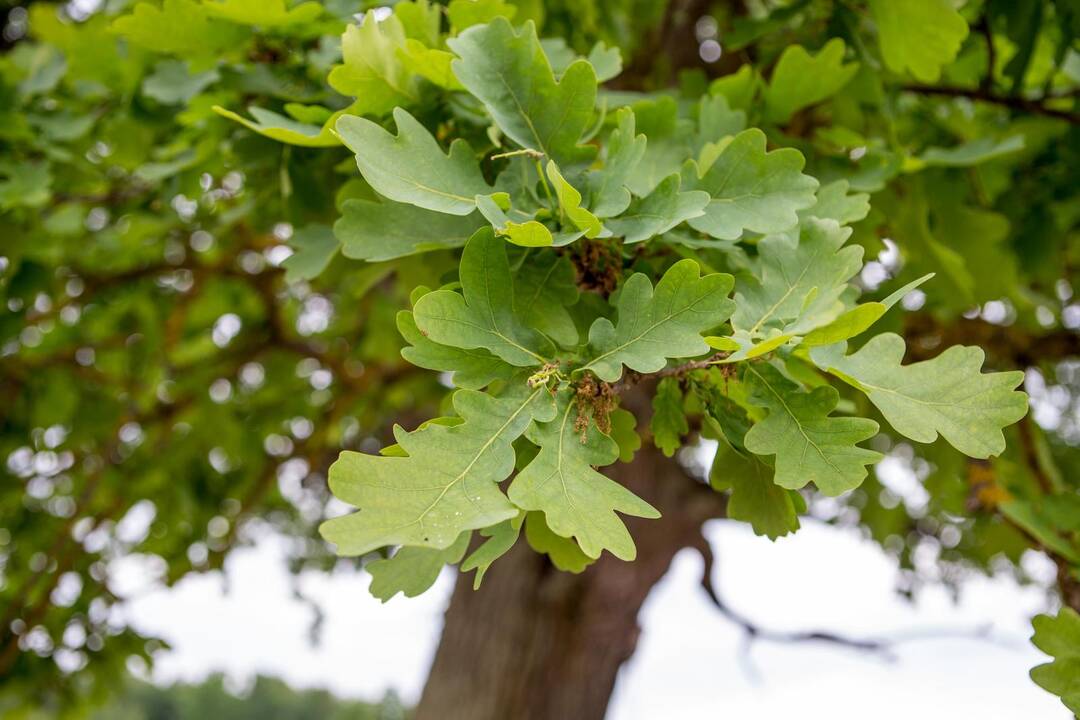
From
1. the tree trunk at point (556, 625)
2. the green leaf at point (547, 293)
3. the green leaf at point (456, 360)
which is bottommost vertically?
the tree trunk at point (556, 625)

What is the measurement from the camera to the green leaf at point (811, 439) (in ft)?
2.64

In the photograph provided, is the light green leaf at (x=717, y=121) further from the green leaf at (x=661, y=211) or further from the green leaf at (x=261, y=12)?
the green leaf at (x=261, y=12)

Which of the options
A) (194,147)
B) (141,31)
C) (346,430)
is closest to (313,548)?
(346,430)

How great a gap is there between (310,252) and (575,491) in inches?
23.6

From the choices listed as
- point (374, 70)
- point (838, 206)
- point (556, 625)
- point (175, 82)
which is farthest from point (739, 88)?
point (556, 625)

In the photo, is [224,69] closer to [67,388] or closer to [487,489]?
[487,489]

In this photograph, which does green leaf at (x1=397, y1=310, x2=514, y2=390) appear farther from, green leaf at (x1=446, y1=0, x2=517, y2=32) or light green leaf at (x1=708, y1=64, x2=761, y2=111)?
light green leaf at (x1=708, y1=64, x2=761, y2=111)

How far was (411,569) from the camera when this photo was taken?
2.76 feet

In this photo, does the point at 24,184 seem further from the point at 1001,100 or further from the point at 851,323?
the point at 1001,100

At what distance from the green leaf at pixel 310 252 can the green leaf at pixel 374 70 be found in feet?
0.64

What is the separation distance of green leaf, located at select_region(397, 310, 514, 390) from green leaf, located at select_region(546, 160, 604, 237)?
0.51 ft

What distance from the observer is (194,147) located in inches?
62.5

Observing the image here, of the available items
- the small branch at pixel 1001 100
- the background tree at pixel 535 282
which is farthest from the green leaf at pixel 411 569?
the small branch at pixel 1001 100

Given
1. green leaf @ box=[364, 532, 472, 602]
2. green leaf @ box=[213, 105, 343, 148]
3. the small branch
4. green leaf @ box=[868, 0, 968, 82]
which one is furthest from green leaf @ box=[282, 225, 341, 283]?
the small branch
